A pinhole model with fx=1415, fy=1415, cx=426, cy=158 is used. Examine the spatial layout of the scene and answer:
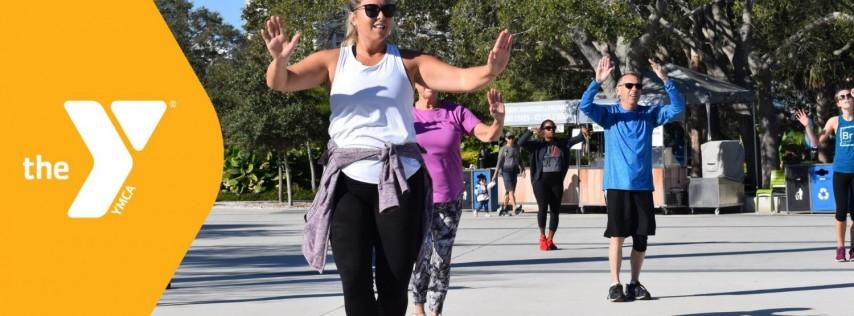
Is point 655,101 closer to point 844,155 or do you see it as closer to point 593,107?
point 844,155

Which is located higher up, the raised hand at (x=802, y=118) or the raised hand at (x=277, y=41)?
the raised hand at (x=277, y=41)

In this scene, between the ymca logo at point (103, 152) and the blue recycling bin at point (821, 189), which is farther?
the blue recycling bin at point (821, 189)

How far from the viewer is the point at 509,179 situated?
2520cm

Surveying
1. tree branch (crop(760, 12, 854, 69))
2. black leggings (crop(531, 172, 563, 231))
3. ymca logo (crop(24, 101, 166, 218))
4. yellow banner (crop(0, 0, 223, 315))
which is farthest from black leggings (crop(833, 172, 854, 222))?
tree branch (crop(760, 12, 854, 69))

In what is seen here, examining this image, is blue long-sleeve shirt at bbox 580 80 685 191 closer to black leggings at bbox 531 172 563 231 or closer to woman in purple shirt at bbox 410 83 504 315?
woman in purple shirt at bbox 410 83 504 315

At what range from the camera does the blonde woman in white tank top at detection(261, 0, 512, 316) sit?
18.3ft

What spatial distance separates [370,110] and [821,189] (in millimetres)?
20012

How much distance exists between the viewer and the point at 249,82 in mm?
34938

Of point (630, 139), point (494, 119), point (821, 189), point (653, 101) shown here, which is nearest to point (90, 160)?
point (630, 139)

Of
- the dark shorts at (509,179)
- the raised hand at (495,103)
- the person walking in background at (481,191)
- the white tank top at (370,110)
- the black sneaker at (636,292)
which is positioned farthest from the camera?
the person walking in background at (481,191)

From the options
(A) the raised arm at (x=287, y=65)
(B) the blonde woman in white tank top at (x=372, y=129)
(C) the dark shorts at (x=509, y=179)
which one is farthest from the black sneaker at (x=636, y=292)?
(C) the dark shorts at (x=509, y=179)

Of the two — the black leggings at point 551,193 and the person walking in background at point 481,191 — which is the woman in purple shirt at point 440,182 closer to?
the black leggings at point 551,193

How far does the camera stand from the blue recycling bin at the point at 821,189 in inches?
954

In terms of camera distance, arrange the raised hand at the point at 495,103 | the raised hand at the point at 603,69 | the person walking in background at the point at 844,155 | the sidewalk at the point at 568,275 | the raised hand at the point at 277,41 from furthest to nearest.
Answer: the person walking in background at the point at 844,155 → the sidewalk at the point at 568,275 → the raised hand at the point at 603,69 → the raised hand at the point at 495,103 → the raised hand at the point at 277,41
